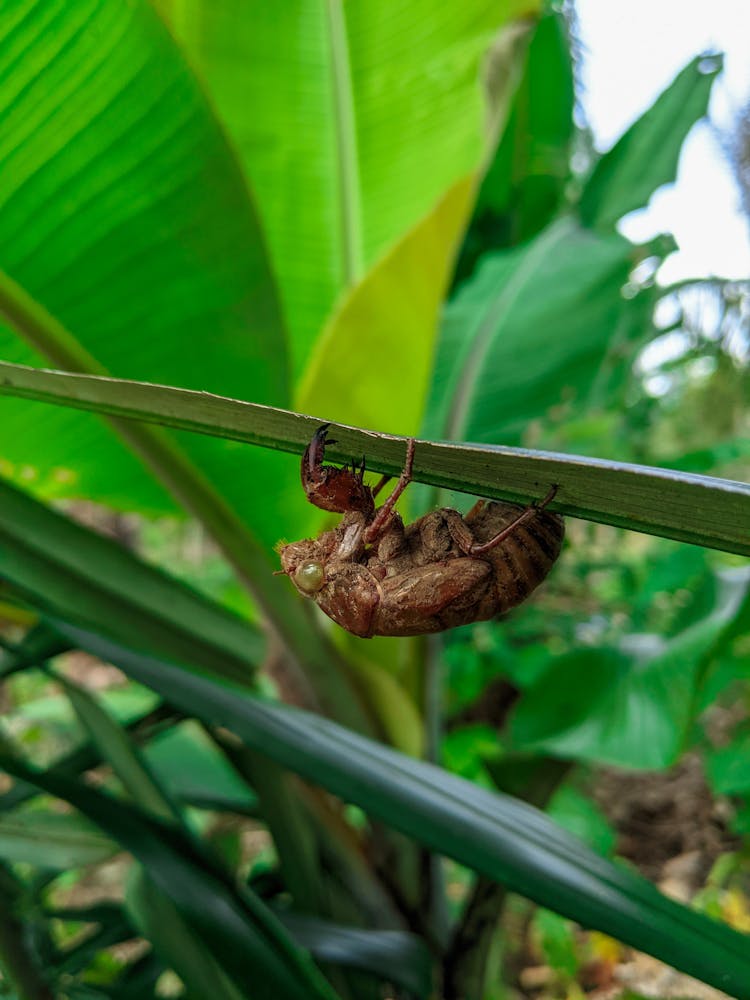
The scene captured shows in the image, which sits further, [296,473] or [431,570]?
[296,473]

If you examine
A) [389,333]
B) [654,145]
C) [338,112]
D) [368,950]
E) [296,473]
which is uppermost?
[654,145]

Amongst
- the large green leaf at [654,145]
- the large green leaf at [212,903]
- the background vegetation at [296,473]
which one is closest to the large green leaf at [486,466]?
the background vegetation at [296,473]

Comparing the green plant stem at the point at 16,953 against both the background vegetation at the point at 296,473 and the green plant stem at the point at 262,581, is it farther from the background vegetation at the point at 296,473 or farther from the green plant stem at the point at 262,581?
the green plant stem at the point at 262,581

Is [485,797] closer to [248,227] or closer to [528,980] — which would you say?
[248,227]

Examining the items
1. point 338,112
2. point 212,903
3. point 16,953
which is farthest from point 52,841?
point 338,112

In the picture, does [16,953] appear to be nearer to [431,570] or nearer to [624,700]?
[431,570]

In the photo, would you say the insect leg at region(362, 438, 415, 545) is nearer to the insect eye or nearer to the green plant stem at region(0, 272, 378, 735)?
the insect eye
